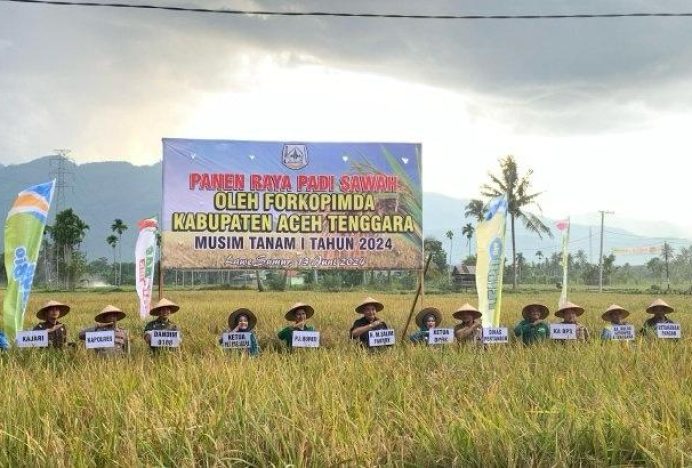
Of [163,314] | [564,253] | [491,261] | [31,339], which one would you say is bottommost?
[31,339]

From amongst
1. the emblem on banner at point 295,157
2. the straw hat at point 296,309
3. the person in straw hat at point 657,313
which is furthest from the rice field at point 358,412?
the emblem on banner at point 295,157

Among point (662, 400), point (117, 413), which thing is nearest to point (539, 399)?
point (662, 400)

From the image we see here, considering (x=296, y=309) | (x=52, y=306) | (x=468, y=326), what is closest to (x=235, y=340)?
(x=296, y=309)

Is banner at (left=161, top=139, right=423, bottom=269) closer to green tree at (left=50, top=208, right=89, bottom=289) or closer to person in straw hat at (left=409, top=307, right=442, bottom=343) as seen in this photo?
person in straw hat at (left=409, top=307, right=442, bottom=343)

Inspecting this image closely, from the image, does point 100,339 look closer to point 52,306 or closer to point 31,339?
point 31,339

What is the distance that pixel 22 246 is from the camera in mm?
9008

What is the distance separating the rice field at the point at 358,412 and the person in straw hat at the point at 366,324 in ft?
5.21

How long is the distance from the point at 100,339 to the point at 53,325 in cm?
108

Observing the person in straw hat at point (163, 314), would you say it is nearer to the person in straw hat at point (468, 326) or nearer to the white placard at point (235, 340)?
the white placard at point (235, 340)

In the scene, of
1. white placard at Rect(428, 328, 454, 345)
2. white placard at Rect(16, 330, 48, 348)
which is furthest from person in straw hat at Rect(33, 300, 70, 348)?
white placard at Rect(428, 328, 454, 345)

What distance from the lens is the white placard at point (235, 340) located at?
330 inches

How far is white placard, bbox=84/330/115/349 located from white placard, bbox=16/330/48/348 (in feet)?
2.23

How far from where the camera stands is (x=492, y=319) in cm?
1036

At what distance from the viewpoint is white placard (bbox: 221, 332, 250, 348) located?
8.38m
